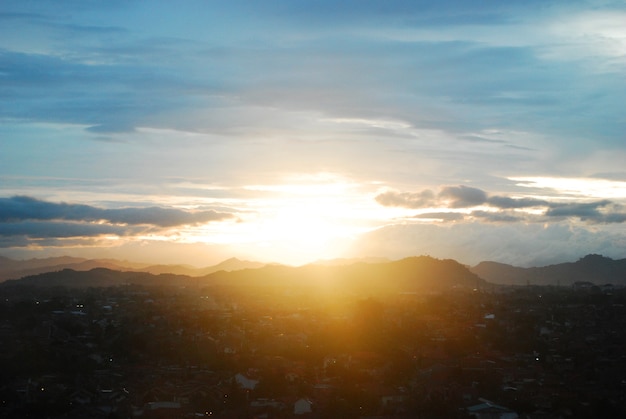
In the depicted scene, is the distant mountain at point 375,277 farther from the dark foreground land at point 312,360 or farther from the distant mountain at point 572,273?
the dark foreground land at point 312,360

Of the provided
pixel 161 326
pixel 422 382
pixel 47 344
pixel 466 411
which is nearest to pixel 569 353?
pixel 422 382

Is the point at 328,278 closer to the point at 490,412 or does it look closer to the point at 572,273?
the point at 572,273

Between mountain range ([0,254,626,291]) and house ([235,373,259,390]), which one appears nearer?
house ([235,373,259,390])

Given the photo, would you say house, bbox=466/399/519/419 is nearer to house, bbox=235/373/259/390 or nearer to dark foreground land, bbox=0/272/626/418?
dark foreground land, bbox=0/272/626/418

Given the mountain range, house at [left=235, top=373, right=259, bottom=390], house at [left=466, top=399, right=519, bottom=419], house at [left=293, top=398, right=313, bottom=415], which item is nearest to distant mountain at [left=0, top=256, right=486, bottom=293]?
the mountain range

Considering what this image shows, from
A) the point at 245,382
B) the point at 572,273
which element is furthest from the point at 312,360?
the point at 572,273

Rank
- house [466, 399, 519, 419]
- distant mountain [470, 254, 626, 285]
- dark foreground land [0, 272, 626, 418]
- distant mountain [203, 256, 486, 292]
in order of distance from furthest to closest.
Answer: distant mountain [470, 254, 626, 285] → distant mountain [203, 256, 486, 292] → dark foreground land [0, 272, 626, 418] → house [466, 399, 519, 419]

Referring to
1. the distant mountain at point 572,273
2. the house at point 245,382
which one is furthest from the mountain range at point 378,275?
the house at point 245,382
